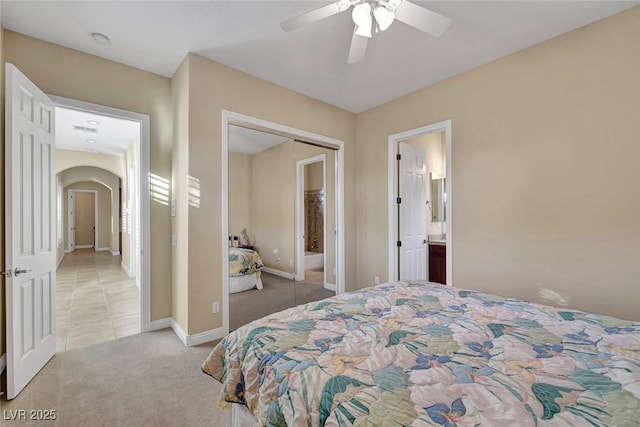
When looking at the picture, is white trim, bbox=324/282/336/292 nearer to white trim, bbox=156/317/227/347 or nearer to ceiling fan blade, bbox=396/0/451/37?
white trim, bbox=156/317/227/347

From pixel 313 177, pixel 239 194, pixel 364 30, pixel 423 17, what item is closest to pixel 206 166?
pixel 239 194

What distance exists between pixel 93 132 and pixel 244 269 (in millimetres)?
4090

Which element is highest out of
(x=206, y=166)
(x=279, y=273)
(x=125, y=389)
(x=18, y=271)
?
(x=206, y=166)

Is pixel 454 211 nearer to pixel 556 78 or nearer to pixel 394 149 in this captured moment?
pixel 394 149

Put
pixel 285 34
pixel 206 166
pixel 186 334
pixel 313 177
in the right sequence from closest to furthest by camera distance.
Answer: pixel 285 34 < pixel 186 334 < pixel 206 166 < pixel 313 177

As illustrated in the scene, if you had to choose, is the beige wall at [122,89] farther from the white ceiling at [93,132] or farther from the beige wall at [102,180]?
the beige wall at [102,180]

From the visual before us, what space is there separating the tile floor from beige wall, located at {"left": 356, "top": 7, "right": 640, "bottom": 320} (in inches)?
152

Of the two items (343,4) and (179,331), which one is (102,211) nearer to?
(179,331)

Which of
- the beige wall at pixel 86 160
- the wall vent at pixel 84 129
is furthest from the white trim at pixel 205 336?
the beige wall at pixel 86 160

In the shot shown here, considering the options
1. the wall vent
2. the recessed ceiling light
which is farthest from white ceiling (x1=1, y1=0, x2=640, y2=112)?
the wall vent

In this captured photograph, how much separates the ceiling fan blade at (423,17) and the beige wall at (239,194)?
2.13 m

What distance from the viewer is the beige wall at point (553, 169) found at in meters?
2.13

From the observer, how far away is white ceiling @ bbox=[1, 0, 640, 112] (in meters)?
2.12

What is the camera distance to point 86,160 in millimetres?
6715
